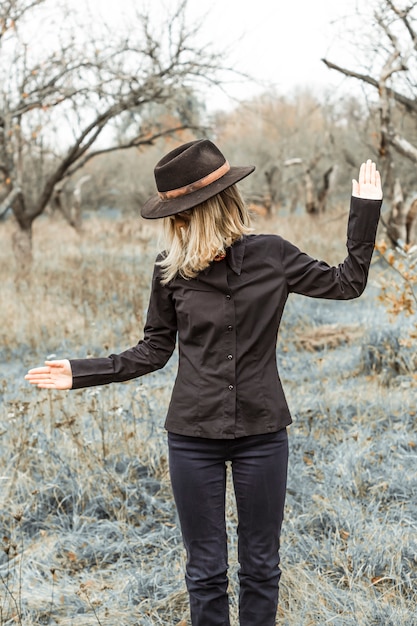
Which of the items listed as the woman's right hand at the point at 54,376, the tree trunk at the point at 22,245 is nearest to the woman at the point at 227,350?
the woman's right hand at the point at 54,376

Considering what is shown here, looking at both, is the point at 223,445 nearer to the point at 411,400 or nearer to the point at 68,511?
the point at 68,511

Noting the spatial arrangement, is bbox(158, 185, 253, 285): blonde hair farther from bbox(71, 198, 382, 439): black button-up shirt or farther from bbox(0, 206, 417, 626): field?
bbox(0, 206, 417, 626): field

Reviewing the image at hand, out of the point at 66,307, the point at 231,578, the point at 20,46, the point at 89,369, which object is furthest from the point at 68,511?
the point at 20,46

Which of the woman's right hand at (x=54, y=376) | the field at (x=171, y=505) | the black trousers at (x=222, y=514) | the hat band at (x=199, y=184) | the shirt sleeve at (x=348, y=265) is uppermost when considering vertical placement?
the hat band at (x=199, y=184)

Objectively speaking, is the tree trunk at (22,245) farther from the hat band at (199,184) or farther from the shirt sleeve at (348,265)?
the shirt sleeve at (348,265)

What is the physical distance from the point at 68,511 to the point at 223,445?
68.8 inches

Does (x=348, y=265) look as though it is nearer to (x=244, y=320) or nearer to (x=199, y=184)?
(x=244, y=320)

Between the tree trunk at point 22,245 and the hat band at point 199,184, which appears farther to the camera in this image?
the tree trunk at point 22,245

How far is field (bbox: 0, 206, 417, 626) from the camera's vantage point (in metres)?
2.63

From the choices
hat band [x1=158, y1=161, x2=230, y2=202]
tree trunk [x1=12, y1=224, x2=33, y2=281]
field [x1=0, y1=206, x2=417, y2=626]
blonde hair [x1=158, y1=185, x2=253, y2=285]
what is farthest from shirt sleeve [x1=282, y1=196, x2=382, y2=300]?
tree trunk [x1=12, y1=224, x2=33, y2=281]

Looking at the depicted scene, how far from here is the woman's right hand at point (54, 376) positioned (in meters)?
2.14

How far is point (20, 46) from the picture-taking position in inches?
350

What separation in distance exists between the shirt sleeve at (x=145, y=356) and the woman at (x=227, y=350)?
1.4 inches

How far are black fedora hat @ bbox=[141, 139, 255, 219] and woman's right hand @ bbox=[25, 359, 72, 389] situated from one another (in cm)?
52
